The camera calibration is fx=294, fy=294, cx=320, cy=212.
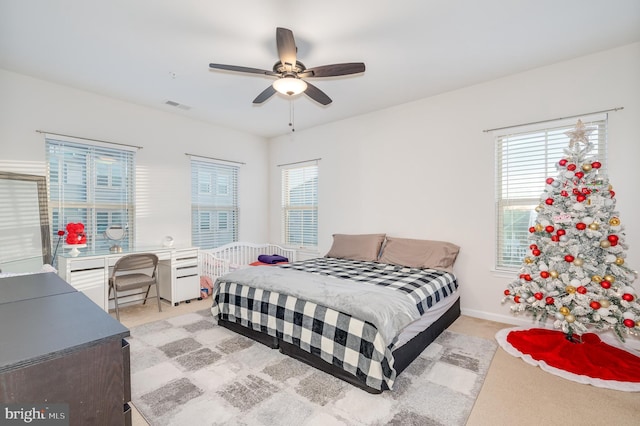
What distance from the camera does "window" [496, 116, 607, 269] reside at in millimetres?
3027

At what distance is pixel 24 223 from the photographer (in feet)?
10.2

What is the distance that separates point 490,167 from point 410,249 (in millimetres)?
1309

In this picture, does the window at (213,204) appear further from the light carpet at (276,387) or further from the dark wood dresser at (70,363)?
the dark wood dresser at (70,363)

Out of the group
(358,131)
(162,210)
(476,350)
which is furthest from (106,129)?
(476,350)

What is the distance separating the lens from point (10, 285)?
1631mm

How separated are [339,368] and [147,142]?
3.87m

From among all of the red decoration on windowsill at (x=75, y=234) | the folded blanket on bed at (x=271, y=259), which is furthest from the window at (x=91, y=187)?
→ the folded blanket on bed at (x=271, y=259)

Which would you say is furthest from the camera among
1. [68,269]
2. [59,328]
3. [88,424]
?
[68,269]

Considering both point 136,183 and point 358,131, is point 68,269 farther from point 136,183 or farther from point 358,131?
point 358,131

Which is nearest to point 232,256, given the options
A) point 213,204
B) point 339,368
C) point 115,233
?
point 213,204

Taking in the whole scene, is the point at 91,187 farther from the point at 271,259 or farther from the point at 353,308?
the point at 353,308

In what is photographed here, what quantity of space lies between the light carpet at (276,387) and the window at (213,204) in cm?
221

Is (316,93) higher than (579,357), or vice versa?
(316,93)

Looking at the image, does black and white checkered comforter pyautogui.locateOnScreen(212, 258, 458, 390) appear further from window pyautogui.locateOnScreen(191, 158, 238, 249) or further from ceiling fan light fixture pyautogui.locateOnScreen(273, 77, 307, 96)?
window pyautogui.locateOnScreen(191, 158, 238, 249)
